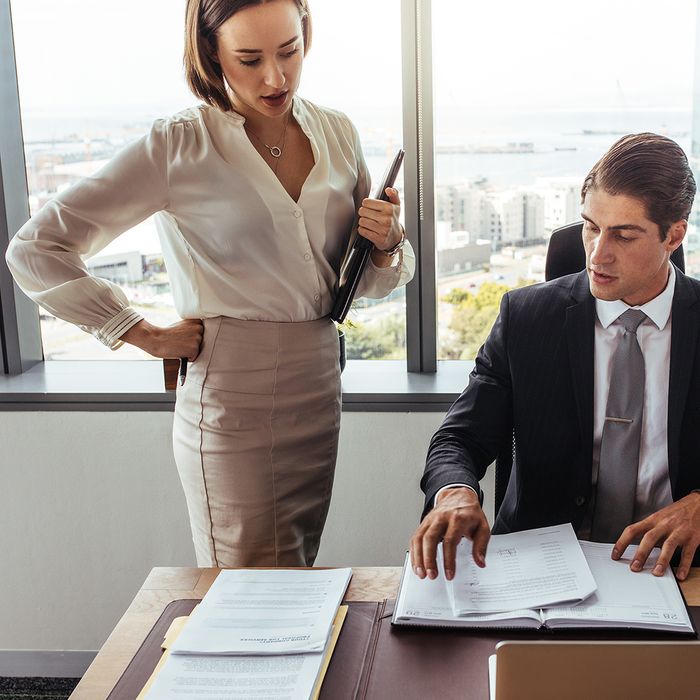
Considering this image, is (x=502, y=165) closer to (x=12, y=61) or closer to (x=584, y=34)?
(x=584, y=34)

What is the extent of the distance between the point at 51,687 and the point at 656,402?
1960 mm

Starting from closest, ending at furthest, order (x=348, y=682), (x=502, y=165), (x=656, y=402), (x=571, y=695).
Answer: (x=571, y=695) < (x=348, y=682) < (x=656, y=402) < (x=502, y=165)

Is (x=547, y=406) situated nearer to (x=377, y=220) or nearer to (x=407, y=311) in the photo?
(x=377, y=220)

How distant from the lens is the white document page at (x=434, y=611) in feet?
3.90

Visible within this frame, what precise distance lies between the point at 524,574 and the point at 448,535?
13 cm

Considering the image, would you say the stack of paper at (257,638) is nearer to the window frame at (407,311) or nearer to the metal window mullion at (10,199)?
the window frame at (407,311)

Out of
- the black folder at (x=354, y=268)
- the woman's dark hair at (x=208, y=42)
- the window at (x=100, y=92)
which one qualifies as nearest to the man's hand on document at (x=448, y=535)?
the black folder at (x=354, y=268)

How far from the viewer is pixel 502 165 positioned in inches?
102

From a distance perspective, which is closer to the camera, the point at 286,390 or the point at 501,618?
the point at 501,618

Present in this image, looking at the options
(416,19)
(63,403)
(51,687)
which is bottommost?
(51,687)

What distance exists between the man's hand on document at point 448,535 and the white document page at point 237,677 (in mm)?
245

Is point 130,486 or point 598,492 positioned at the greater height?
point 598,492

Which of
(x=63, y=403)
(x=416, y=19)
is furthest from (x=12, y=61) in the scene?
(x=416, y=19)

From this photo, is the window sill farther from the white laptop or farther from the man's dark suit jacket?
the white laptop
